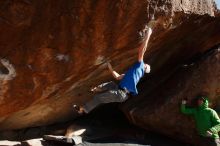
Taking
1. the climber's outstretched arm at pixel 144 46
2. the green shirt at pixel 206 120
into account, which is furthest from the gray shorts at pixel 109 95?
the green shirt at pixel 206 120

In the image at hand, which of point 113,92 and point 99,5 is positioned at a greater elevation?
point 99,5

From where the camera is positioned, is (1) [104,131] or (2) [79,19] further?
(1) [104,131]

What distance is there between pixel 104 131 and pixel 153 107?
1494 millimetres

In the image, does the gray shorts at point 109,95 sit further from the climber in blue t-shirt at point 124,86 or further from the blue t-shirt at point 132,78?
the blue t-shirt at point 132,78

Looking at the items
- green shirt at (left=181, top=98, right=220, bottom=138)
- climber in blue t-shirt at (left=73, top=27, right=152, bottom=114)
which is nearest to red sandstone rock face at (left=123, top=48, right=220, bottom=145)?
green shirt at (left=181, top=98, right=220, bottom=138)

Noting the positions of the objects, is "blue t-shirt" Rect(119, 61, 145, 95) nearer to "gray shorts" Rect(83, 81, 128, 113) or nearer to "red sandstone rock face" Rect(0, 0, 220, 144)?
"gray shorts" Rect(83, 81, 128, 113)

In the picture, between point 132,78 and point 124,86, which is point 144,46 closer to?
point 132,78

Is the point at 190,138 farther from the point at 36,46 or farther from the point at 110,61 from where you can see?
the point at 36,46

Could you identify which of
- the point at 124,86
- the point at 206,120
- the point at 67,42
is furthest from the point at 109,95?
the point at 206,120

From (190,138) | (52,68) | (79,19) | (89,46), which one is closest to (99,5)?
(79,19)

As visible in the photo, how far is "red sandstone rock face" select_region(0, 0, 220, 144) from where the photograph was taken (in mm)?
8031

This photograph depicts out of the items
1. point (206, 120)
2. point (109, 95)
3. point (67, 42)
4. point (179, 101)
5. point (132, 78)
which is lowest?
point (206, 120)

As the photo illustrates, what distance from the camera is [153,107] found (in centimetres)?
1110

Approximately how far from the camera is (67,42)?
8445 mm
